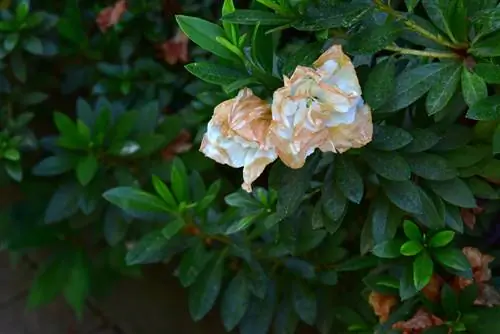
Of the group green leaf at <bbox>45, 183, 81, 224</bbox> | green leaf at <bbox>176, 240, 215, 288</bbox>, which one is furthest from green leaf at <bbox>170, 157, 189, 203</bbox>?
green leaf at <bbox>45, 183, 81, 224</bbox>

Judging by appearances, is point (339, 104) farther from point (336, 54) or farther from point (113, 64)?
point (113, 64)

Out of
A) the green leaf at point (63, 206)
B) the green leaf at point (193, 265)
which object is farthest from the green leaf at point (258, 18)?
the green leaf at point (63, 206)

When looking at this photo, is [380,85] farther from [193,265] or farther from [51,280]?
[51,280]

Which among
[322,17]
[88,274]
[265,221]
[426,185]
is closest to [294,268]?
[265,221]

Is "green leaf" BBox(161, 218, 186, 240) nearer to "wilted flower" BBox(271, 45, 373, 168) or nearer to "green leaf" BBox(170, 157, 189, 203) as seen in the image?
"green leaf" BBox(170, 157, 189, 203)

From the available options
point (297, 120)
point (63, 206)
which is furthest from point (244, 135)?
point (63, 206)

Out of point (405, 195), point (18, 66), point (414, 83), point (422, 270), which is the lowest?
point (18, 66)

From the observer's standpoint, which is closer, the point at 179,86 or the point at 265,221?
the point at 265,221

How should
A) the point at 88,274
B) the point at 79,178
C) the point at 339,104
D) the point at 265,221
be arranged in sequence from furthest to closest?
the point at 88,274 < the point at 79,178 < the point at 265,221 < the point at 339,104
